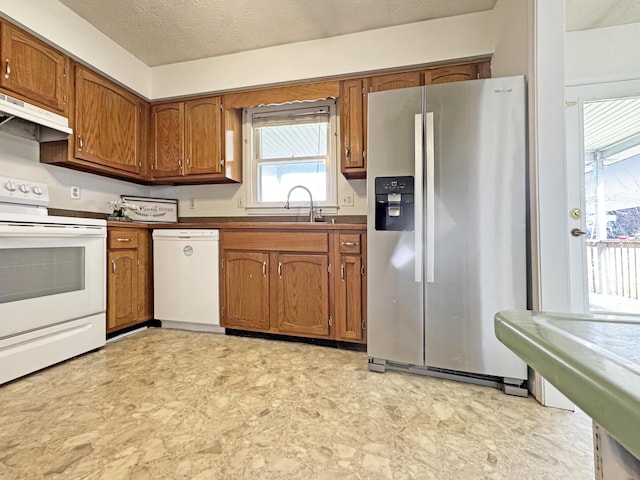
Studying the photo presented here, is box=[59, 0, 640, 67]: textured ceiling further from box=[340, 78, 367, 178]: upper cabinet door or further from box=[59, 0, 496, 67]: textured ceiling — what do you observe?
box=[340, 78, 367, 178]: upper cabinet door

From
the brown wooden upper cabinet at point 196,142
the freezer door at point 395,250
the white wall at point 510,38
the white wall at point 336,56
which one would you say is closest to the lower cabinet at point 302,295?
the freezer door at point 395,250

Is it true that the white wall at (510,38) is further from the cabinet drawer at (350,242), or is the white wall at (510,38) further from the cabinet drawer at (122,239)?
the cabinet drawer at (122,239)

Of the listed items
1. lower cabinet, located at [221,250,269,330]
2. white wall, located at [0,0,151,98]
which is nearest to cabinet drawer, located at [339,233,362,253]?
lower cabinet, located at [221,250,269,330]

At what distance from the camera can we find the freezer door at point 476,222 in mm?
1677

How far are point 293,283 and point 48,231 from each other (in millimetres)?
1590

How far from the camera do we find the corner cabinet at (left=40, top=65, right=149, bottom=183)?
2365mm

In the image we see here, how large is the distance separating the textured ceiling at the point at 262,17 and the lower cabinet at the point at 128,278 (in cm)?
159

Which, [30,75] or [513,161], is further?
[30,75]

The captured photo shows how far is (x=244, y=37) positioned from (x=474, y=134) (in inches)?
79.4

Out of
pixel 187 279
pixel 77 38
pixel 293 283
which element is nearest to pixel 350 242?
pixel 293 283

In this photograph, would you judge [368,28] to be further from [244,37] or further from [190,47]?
[190,47]

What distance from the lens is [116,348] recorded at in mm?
2322

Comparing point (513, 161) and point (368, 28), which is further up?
point (368, 28)

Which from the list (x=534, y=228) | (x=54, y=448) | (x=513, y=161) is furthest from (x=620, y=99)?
(x=54, y=448)
